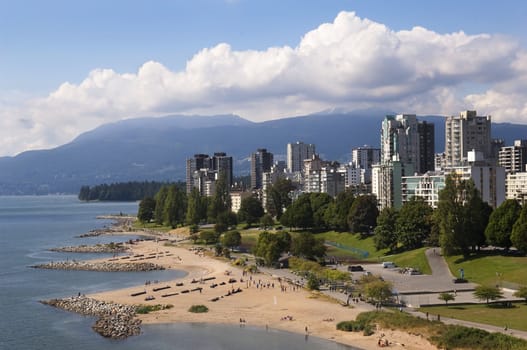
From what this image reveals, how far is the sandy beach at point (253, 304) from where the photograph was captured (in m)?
49.5

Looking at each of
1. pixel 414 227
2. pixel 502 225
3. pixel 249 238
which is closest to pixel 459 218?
pixel 502 225

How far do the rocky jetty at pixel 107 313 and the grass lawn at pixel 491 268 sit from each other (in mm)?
33917

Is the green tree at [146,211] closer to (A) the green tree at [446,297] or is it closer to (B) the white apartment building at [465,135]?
(B) the white apartment building at [465,135]

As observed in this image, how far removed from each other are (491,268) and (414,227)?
17523mm

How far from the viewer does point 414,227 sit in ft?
285

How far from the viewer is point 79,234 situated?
6181 inches

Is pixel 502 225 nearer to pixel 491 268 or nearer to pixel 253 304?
pixel 491 268

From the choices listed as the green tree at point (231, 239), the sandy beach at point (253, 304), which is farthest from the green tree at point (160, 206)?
the sandy beach at point (253, 304)

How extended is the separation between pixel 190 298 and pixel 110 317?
1042 cm

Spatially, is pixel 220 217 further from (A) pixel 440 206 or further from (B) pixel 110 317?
(B) pixel 110 317

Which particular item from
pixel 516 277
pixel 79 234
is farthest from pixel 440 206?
pixel 79 234

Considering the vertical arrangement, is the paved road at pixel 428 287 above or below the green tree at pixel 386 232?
below

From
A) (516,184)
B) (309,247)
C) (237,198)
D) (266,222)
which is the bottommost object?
(309,247)

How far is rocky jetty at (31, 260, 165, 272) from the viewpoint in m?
92.9
